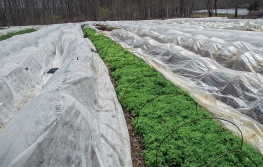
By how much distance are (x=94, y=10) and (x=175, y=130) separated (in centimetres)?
5580

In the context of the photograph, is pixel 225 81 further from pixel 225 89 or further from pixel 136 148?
pixel 136 148

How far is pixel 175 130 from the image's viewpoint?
4.12 metres

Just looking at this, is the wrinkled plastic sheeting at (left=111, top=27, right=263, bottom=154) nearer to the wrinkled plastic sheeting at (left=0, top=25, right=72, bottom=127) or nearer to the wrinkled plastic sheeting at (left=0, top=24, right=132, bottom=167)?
the wrinkled plastic sheeting at (left=0, top=24, right=132, bottom=167)

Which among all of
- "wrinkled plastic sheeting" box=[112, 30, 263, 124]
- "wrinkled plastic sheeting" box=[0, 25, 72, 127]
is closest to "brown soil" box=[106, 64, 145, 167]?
"wrinkled plastic sheeting" box=[112, 30, 263, 124]

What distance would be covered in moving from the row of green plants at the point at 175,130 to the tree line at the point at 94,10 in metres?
45.7

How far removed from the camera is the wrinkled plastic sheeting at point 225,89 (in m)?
4.32

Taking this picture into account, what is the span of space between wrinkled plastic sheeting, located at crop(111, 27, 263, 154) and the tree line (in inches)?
1722

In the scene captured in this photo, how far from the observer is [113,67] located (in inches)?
351

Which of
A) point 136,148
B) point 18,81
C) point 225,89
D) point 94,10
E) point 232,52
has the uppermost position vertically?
point 94,10

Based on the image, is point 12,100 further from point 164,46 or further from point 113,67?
point 164,46

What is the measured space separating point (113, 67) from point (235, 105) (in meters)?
5.62

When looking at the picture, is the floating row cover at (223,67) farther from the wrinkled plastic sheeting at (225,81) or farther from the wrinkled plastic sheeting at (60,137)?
the wrinkled plastic sheeting at (60,137)

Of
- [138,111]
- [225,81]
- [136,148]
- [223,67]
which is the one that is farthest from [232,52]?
[136,148]

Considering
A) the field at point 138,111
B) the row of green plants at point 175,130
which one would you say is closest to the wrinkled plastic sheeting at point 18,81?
the field at point 138,111
